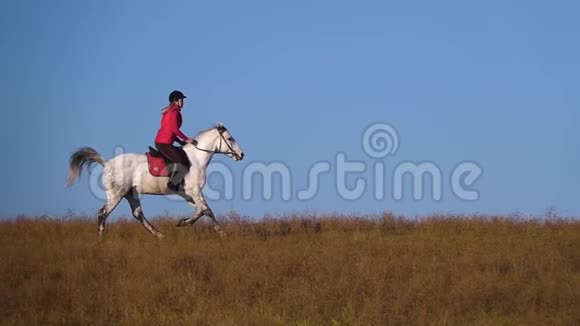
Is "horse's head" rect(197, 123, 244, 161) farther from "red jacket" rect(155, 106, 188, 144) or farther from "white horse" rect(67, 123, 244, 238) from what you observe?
"red jacket" rect(155, 106, 188, 144)

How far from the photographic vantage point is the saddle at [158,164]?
1666cm

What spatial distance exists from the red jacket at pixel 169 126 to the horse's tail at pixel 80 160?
53.7 inches

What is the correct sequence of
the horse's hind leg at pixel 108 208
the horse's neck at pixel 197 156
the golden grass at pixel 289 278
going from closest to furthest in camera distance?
the golden grass at pixel 289 278 < the horse's hind leg at pixel 108 208 < the horse's neck at pixel 197 156

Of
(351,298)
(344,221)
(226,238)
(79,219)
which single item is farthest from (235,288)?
(79,219)

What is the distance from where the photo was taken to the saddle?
16.7 metres

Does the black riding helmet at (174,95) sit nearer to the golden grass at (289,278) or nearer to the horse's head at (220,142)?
A: the horse's head at (220,142)

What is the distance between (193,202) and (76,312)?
254 inches

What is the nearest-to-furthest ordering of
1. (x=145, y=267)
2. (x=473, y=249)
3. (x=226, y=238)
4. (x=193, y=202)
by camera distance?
(x=145, y=267) → (x=473, y=249) → (x=226, y=238) → (x=193, y=202)

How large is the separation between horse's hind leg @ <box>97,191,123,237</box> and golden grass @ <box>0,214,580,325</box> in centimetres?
28

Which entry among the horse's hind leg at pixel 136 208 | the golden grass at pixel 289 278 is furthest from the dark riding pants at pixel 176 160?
the golden grass at pixel 289 278

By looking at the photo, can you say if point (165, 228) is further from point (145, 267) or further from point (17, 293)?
point (17, 293)

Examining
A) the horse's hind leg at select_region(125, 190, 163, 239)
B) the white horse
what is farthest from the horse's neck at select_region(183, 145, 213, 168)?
the horse's hind leg at select_region(125, 190, 163, 239)

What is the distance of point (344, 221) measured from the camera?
18.0 meters

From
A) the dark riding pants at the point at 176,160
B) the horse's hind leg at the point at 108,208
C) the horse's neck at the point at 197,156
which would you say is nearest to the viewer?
the horse's hind leg at the point at 108,208
